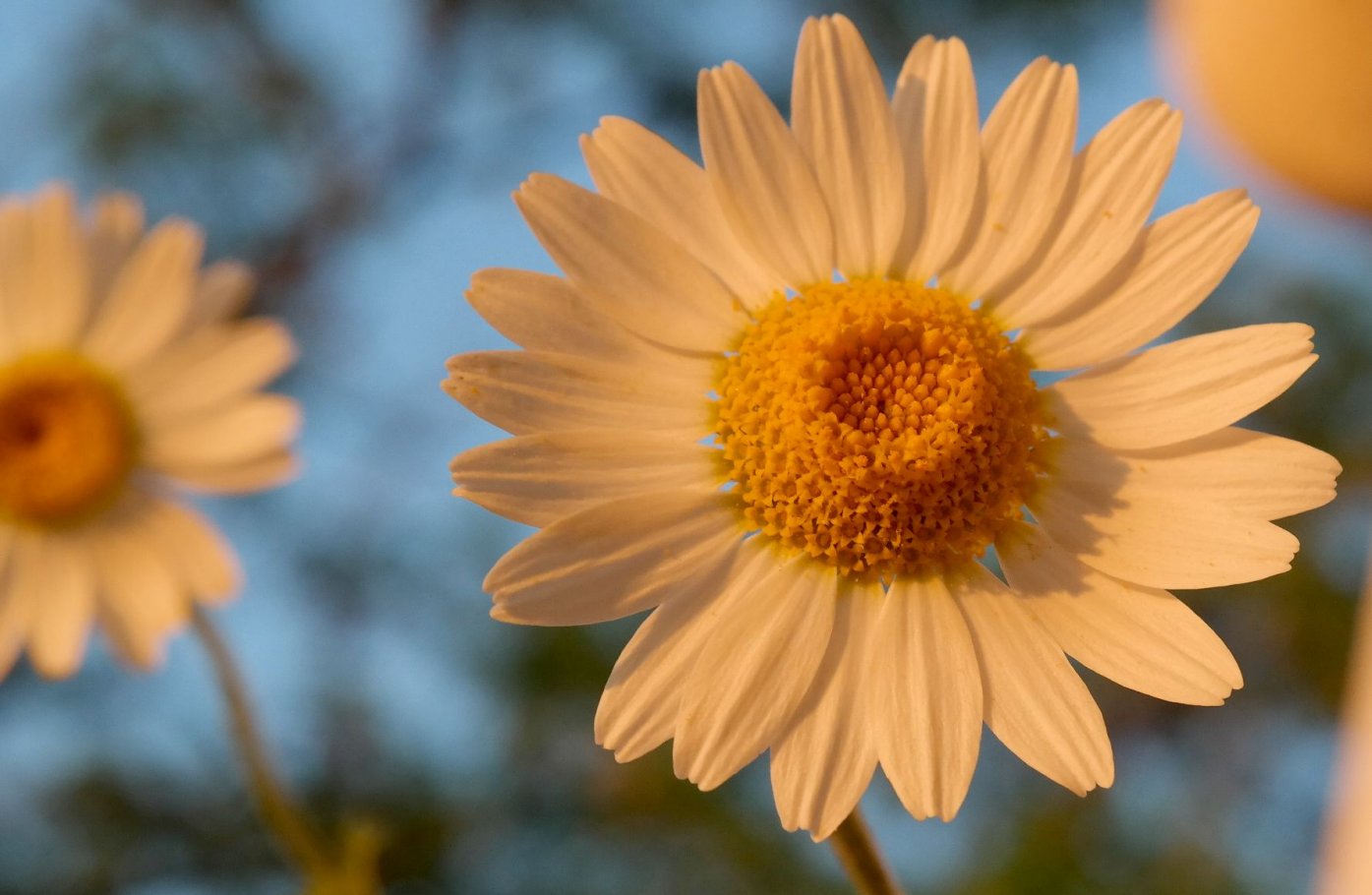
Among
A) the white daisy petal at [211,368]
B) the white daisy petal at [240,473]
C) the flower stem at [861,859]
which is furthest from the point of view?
the white daisy petal at [211,368]

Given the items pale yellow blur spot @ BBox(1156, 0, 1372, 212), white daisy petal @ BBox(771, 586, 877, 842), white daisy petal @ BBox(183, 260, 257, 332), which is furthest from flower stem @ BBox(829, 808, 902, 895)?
white daisy petal @ BBox(183, 260, 257, 332)

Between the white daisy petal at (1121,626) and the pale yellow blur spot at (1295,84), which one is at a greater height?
the pale yellow blur spot at (1295,84)

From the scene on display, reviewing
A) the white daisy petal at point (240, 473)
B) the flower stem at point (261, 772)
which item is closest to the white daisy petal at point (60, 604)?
the white daisy petal at point (240, 473)

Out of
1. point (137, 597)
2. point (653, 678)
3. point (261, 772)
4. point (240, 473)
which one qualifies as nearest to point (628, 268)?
point (653, 678)

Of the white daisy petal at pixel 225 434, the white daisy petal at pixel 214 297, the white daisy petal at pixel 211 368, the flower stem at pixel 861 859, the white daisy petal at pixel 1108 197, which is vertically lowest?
the flower stem at pixel 861 859

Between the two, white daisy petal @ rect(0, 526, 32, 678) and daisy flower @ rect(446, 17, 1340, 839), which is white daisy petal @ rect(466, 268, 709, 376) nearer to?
daisy flower @ rect(446, 17, 1340, 839)

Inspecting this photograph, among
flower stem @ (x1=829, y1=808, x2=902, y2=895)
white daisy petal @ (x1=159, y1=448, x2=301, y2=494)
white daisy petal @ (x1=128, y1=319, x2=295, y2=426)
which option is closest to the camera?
flower stem @ (x1=829, y1=808, x2=902, y2=895)

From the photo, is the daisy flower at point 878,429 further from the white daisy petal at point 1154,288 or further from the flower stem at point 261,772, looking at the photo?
the flower stem at point 261,772
